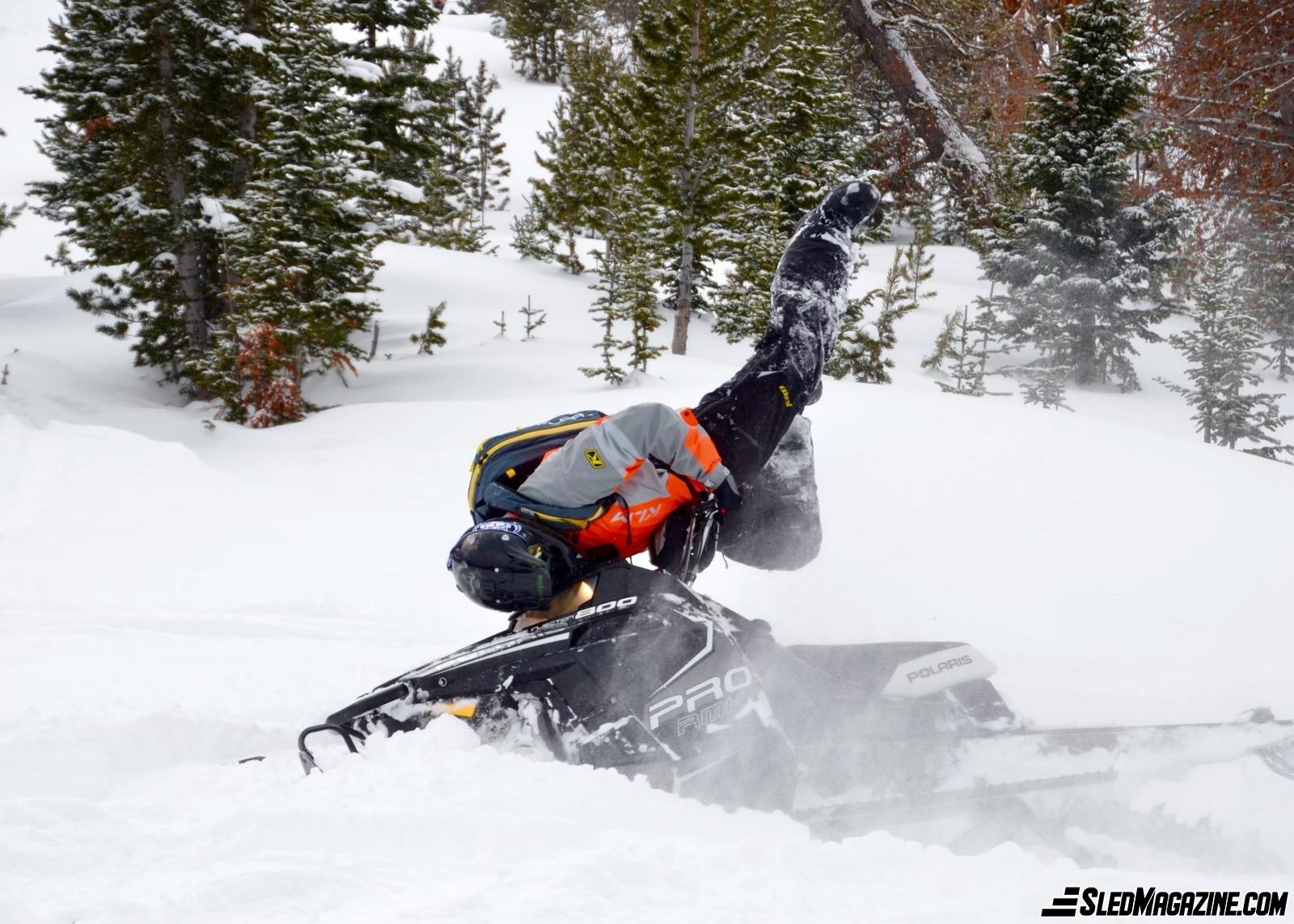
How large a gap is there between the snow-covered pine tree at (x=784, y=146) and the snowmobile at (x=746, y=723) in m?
15.3

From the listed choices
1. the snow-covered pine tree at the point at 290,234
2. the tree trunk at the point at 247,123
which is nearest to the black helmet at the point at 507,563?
the snow-covered pine tree at the point at 290,234

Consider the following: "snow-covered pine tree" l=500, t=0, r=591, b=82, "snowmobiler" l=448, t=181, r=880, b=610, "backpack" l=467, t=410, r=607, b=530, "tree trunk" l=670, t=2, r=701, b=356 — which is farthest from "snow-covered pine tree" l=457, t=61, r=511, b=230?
"backpack" l=467, t=410, r=607, b=530

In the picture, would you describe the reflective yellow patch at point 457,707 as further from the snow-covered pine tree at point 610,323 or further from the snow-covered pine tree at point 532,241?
the snow-covered pine tree at point 532,241

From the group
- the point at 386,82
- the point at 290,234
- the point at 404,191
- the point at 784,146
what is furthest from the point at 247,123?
the point at 784,146

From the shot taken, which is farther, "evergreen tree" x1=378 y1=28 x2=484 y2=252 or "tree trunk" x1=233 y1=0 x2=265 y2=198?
"evergreen tree" x1=378 y1=28 x2=484 y2=252

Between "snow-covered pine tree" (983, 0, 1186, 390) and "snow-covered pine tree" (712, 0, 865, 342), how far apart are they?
400 cm

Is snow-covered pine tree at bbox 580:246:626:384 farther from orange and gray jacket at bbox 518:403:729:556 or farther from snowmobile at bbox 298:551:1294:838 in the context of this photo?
snowmobile at bbox 298:551:1294:838

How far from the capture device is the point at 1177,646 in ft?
13.6

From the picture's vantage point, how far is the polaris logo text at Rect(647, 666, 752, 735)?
9.36 feet

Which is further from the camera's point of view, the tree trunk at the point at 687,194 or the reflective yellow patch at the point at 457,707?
the tree trunk at the point at 687,194

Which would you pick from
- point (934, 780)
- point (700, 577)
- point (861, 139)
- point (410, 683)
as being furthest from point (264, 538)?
point (861, 139)

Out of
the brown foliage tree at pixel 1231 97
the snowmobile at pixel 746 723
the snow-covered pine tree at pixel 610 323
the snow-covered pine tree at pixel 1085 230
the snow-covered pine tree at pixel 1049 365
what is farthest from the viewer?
the snow-covered pine tree at pixel 1085 230

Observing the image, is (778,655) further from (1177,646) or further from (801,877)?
(1177,646)

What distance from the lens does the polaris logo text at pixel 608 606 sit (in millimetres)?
3000
